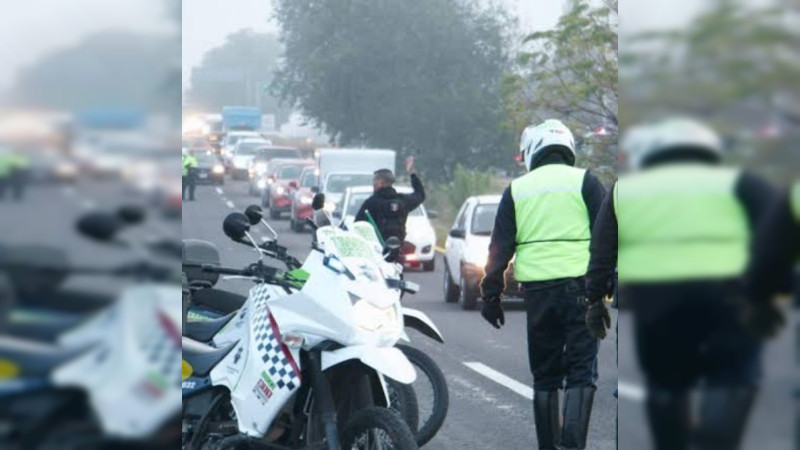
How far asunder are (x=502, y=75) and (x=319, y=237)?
441 centimetres

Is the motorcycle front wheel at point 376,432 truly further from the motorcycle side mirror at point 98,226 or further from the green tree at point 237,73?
the motorcycle side mirror at point 98,226

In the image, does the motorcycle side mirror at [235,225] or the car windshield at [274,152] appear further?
the car windshield at [274,152]

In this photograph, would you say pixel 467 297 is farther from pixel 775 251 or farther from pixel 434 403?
pixel 775 251

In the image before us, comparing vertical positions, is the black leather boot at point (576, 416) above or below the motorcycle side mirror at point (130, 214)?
below

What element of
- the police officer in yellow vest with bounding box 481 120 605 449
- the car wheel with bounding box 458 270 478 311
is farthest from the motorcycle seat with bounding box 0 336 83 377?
the car wheel with bounding box 458 270 478 311

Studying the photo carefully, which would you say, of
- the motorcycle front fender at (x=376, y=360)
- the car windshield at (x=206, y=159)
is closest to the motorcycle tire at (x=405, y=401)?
the motorcycle front fender at (x=376, y=360)

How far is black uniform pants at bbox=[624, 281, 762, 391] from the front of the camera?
1.15 m

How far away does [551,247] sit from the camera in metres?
5.73

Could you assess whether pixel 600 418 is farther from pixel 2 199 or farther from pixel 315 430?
pixel 2 199

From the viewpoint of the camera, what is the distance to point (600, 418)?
806cm

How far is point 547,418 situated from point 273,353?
127 cm

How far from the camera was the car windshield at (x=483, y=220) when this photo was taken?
50.2ft

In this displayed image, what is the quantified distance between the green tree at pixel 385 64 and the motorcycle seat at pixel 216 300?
0.82 m

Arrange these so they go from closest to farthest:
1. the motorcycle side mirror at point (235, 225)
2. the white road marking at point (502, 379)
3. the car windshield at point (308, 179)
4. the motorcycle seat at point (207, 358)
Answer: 1. the motorcycle side mirror at point (235, 225)
2. the motorcycle seat at point (207, 358)
3. the car windshield at point (308, 179)
4. the white road marking at point (502, 379)
